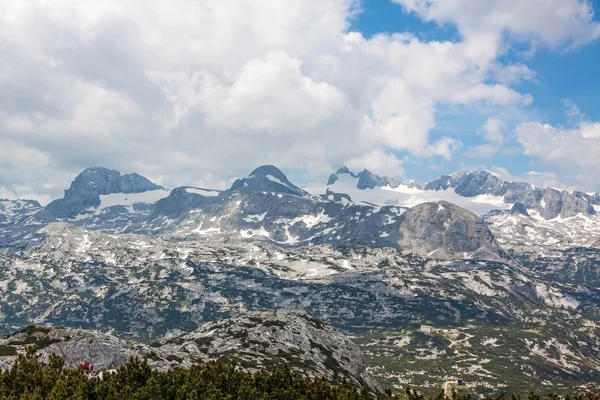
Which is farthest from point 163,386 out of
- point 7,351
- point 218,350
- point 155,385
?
point 218,350

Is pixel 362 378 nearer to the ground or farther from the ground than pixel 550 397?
nearer to the ground

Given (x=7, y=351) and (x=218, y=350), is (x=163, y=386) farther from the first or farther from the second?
(x=218, y=350)

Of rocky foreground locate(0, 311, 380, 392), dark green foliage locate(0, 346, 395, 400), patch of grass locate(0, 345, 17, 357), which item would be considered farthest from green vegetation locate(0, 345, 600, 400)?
patch of grass locate(0, 345, 17, 357)

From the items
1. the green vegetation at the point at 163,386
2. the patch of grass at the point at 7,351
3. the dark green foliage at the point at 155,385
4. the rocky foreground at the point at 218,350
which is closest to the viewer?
the green vegetation at the point at 163,386

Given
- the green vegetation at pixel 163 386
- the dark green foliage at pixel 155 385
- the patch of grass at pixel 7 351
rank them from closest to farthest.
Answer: the green vegetation at pixel 163 386 < the dark green foliage at pixel 155 385 < the patch of grass at pixel 7 351

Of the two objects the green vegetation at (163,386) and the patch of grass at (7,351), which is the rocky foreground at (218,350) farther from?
the green vegetation at (163,386)

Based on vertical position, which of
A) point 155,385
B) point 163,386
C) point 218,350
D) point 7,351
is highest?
point 155,385

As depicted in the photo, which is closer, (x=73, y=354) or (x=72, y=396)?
(x=72, y=396)

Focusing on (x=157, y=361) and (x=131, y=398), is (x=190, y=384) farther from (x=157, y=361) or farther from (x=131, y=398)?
(x=157, y=361)

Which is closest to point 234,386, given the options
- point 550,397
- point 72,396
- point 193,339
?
point 72,396

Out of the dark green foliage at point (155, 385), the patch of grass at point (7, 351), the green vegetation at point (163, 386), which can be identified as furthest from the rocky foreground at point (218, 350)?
the dark green foliage at point (155, 385)

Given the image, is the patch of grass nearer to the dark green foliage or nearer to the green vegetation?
the green vegetation

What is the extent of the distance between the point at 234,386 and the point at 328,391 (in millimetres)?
15416

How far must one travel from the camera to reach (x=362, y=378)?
17438 centimetres
